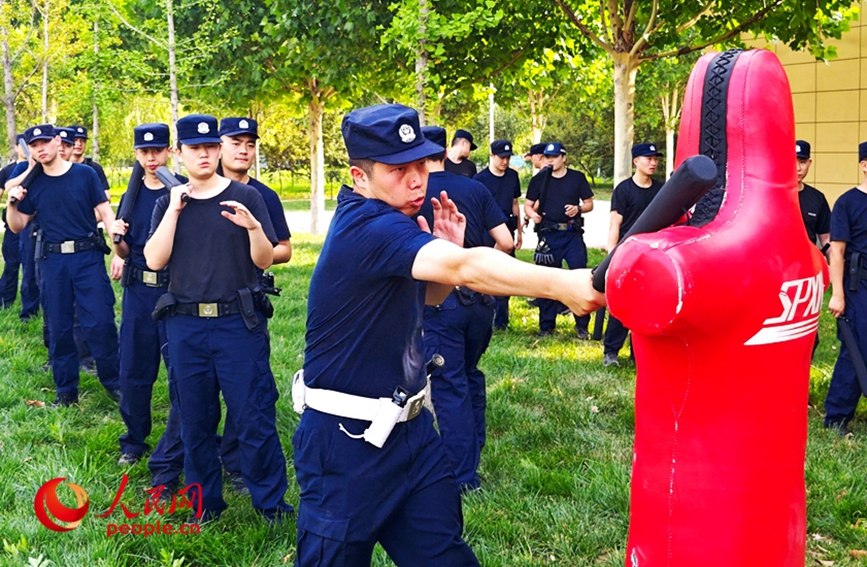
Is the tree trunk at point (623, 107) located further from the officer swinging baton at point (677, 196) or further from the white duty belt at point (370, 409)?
the officer swinging baton at point (677, 196)

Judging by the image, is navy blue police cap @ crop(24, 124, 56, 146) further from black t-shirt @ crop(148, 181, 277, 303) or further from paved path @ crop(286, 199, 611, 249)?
paved path @ crop(286, 199, 611, 249)

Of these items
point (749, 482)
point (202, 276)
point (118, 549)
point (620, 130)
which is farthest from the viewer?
point (620, 130)

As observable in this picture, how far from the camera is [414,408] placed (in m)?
3.20

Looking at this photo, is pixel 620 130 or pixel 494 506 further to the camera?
pixel 620 130

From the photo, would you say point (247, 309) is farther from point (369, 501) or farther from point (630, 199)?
point (630, 199)

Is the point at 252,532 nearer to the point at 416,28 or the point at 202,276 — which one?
the point at 202,276

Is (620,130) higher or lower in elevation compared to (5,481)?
higher

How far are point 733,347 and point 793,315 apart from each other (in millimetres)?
203

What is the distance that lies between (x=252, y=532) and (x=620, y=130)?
37.2 feet

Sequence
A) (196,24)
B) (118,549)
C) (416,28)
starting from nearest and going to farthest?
(118,549), (416,28), (196,24)

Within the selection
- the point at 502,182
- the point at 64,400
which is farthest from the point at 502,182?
the point at 64,400

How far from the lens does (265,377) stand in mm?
5215

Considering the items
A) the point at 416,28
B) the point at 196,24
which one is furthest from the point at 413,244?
the point at 196,24

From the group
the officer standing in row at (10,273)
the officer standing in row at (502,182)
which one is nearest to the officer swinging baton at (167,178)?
the officer standing in row at (502,182)
